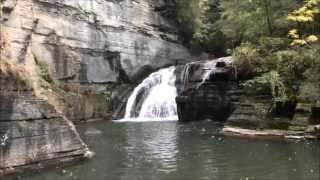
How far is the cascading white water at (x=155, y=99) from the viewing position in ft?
85.7

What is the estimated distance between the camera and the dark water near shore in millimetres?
11117

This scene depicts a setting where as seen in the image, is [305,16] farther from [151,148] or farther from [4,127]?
[4,127]

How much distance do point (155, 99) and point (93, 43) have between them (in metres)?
4.74

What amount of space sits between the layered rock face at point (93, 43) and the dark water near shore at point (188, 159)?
675 cm

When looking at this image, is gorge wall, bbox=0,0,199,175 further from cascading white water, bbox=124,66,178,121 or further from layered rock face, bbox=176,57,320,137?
layered rock face, bbox=176,57,320,137

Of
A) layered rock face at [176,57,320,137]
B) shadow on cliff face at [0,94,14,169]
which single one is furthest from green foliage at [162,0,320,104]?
shadow on cliff face at [0,94,14,169]

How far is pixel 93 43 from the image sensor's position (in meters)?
27.3

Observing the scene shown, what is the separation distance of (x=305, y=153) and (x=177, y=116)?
12.4 meters

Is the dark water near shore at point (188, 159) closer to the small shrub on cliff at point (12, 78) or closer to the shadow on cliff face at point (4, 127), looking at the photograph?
the shadow on cliff face at point (4, 127)

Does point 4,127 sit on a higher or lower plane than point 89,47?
lower

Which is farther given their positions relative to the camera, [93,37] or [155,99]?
[93,37]

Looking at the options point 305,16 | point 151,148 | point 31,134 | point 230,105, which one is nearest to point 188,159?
point 151,148

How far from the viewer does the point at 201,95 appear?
23.9m

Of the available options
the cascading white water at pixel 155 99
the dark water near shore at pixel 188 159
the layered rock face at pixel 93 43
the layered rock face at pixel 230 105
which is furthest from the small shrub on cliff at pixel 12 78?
the cascading white water at pixel 155 99
